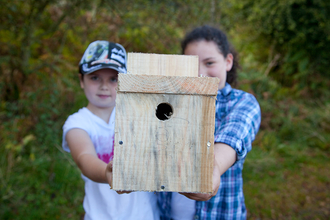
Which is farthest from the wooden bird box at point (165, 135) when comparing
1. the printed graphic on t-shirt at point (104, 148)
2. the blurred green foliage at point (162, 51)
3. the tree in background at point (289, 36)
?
the tree in background at point (289, 36)

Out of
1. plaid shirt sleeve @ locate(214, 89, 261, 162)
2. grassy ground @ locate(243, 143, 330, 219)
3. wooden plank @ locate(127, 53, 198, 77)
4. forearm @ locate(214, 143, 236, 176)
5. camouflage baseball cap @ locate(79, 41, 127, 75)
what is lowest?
grassy ground @ locate(243, 143, 330, 219)

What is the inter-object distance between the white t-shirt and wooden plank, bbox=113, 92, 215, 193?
62 cm

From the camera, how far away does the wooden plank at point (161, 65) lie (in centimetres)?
130

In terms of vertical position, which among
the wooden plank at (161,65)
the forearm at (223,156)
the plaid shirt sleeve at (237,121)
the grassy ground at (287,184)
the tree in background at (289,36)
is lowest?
the grassy ground at (287,184)

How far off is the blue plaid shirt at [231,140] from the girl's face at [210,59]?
135mm

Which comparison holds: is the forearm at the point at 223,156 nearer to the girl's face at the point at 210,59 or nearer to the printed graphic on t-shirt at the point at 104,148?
the girl's face at the point at 210,59

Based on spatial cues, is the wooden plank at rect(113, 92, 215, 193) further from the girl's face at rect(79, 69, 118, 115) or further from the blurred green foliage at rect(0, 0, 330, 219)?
the blurred green foliage at rect(0, 0, 330, 219)

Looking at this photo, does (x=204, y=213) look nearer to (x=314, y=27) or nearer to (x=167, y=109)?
(x=167, y=109)

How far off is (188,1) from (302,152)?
12.6 feet

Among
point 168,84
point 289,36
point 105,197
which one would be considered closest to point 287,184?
point 105,197

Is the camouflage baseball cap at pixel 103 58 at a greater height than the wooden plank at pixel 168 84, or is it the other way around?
the camouflage baseball cap at pixel 103 58

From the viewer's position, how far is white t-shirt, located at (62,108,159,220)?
5.38ft

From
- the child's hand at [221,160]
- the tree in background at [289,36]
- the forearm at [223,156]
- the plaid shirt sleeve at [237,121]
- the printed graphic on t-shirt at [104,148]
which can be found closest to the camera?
the child's hand at [221,160]

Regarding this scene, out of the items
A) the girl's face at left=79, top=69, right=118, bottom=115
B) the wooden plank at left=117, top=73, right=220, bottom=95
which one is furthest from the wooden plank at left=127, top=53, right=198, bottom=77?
the girl's face at left=79, top=69, right=118, bottom=115
